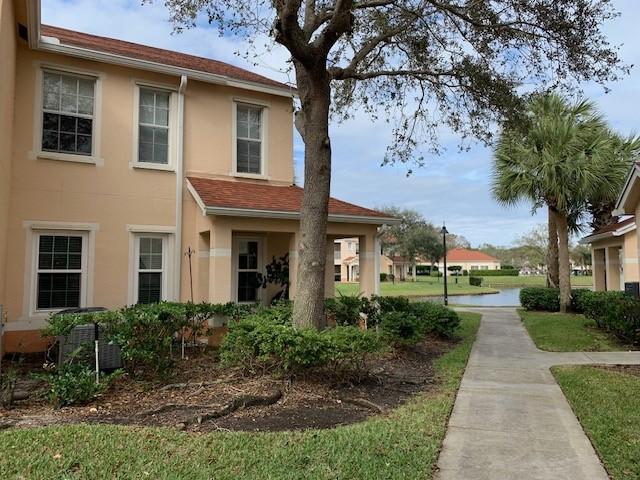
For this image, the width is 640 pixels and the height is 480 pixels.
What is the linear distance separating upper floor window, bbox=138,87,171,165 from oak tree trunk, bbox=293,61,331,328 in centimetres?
414

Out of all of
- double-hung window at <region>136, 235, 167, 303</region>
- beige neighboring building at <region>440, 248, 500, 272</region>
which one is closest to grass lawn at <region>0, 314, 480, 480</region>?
double-hung window at <region>136, 235, 167, 303</region>

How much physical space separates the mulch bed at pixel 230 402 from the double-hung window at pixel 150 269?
9.94 feet

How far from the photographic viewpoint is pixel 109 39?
1311cm

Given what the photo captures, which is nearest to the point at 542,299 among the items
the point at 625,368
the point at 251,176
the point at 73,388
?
the point at 625,368

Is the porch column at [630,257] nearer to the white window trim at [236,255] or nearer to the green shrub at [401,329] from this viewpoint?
the green shrub at [401,329]

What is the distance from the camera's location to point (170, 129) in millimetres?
11398

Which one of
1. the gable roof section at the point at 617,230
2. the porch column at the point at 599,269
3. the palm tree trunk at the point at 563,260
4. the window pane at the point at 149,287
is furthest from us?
the porch column at the point at 599,269

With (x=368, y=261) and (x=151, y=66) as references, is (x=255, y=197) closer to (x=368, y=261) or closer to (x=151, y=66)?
(x=368, y=261)

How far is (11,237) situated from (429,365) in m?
8.14

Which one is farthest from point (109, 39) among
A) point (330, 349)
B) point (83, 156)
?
point (330, 349)

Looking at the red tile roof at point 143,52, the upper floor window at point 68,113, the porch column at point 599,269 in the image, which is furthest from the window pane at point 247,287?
the porch column at point 599,269

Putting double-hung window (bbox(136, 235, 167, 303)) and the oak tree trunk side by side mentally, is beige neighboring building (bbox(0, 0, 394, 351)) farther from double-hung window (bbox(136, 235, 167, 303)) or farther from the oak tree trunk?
the oak tree trunk

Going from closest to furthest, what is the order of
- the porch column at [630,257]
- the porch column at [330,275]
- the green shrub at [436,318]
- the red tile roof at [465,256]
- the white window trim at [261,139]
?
the green shrub at [436,318] < the white window trim at [261,139] < the porch column at [330,275] < the porch column at [630,257] < the red tile roof at [465,256]

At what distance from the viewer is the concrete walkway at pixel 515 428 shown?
4.45 metres
